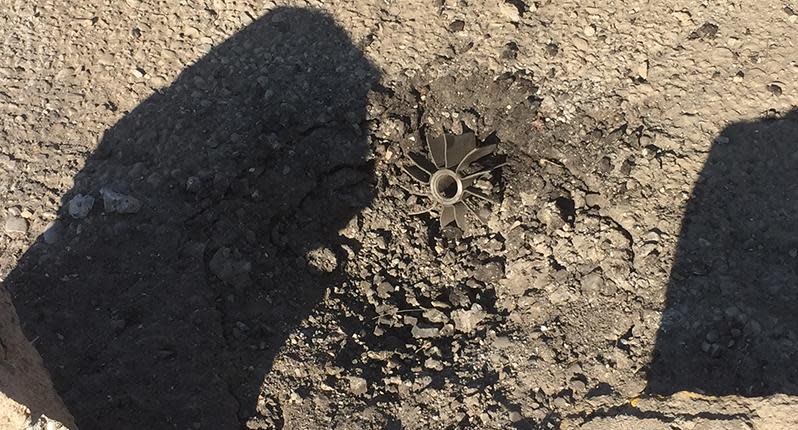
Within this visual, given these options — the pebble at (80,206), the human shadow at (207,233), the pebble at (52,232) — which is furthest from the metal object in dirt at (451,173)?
the pebble at (52,232)

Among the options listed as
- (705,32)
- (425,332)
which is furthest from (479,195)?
(705,32)

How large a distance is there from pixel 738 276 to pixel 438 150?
1.52 meters

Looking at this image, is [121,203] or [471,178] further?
[471,178]

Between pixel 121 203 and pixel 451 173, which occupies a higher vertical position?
pixel 451 173

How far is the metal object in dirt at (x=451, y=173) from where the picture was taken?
4.07m

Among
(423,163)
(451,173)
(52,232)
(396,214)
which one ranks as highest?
(423,163)

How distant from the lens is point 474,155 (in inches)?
162

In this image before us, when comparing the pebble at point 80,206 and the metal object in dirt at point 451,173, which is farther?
the metal object in dirt at point 451,173

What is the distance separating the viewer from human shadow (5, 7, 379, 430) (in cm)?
359

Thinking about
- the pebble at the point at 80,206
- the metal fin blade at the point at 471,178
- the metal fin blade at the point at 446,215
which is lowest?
the pebble at the point at 80,206

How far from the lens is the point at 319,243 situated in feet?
13.2

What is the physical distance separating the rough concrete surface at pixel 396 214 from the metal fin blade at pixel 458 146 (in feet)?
0.23

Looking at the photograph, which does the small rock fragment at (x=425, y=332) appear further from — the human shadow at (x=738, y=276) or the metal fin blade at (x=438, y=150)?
the human shadow at (x=738, y=276)

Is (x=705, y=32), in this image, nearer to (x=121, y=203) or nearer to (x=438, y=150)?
(x=438, y=150)
